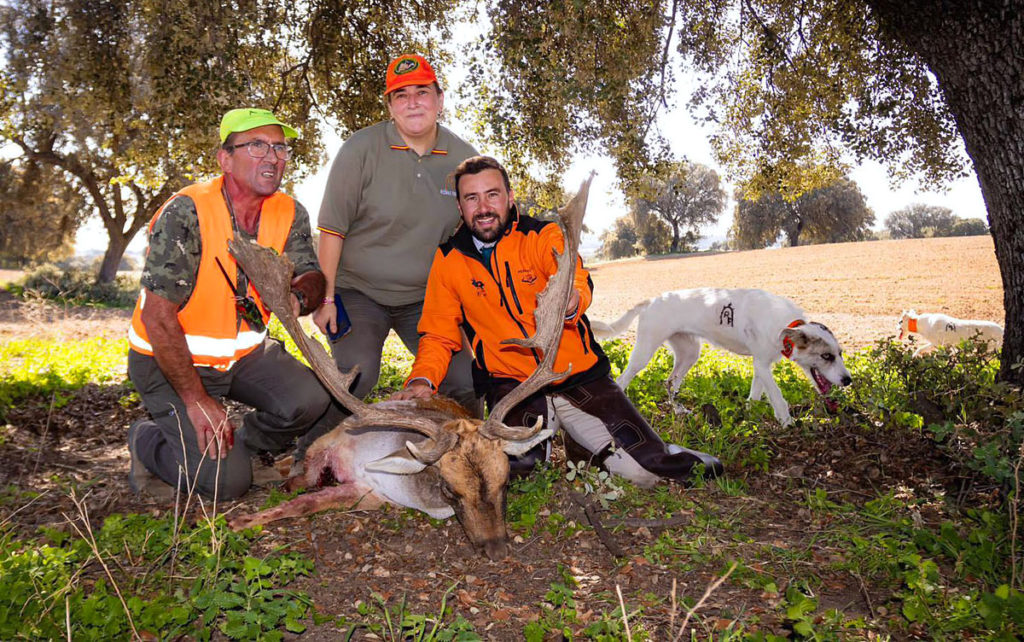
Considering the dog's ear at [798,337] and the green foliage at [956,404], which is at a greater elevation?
the dog's ear at [798,337]

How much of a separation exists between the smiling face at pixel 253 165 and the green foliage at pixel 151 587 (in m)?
2.24

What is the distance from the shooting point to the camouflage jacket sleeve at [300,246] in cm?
504

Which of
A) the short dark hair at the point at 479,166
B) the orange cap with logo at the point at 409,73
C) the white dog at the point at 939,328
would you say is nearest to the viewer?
the short dark hair at the point at 479,166

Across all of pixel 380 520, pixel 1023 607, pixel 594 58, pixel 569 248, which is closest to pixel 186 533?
pixel 380 520

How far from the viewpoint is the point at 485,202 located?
15.7 ft

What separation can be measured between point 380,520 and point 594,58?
19.2 feet

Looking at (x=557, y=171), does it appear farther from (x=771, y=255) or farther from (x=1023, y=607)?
(x=771, y=255)

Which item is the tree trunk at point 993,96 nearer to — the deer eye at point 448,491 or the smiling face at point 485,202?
the smiling face at point 485,202

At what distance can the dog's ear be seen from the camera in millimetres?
6621

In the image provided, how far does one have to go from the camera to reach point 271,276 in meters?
4.30

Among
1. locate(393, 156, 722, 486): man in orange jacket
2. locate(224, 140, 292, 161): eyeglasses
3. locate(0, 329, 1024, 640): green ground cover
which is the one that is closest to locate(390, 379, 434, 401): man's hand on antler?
locate(393, 156, 722, 486): man in orange jacket

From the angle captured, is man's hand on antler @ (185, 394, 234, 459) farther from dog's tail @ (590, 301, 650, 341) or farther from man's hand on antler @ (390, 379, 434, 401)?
dog's tail @ (590, 301, 650, 341)

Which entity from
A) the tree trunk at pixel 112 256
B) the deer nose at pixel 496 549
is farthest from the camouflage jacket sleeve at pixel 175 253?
the tree trunk at pixel 112 256

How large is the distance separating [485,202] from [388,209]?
105 cm
